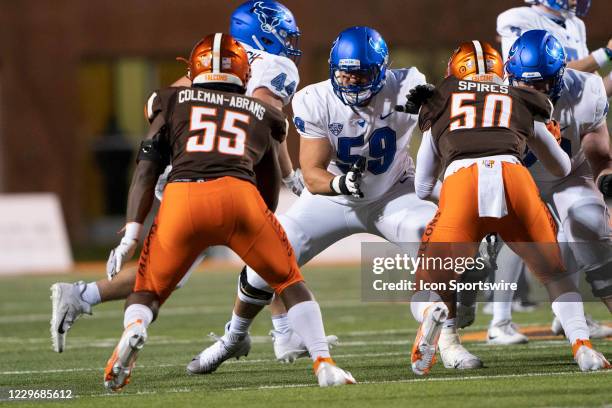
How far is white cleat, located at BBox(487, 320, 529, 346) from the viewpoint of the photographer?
7129mm

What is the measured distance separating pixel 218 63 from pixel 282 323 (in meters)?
1.62

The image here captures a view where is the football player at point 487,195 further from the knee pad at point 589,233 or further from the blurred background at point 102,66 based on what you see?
the blurred background at point 102,66

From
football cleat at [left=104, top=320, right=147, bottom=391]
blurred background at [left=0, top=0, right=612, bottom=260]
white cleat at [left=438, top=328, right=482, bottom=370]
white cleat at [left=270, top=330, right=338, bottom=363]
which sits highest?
football cleat at [left=104, top=320, right=147, bottom=391]

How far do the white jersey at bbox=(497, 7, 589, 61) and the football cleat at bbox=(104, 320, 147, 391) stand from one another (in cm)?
363

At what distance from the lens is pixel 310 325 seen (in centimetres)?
527

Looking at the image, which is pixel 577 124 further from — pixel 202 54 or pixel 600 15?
pixel 600 15

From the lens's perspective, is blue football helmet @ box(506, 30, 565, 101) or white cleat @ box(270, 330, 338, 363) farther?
white cleat @ box(270, 330, 338, 363)

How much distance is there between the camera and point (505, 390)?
506 cm

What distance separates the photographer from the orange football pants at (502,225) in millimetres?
5598

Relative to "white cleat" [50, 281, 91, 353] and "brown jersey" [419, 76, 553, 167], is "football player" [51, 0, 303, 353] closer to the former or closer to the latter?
"white cleat" [50, 281, 91, 353]

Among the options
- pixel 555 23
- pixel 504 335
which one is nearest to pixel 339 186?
pixel 504 335

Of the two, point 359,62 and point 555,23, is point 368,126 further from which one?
point 555,23

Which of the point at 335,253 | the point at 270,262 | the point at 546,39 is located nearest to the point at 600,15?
the point at 335,253

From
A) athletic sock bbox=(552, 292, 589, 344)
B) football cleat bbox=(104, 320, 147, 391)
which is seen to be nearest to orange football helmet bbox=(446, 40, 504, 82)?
athletic sock bbox=(552, 292, 589, 344)
